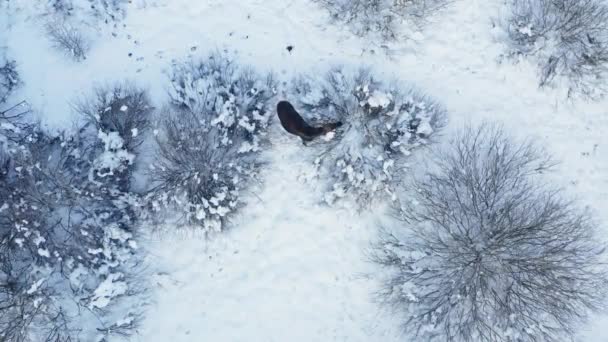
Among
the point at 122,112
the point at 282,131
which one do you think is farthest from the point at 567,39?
the point at 122,112

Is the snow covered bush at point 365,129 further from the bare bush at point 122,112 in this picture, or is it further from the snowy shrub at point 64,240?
the snowy shrub at point 64,240

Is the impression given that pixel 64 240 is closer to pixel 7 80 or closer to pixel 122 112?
pixel 122 112

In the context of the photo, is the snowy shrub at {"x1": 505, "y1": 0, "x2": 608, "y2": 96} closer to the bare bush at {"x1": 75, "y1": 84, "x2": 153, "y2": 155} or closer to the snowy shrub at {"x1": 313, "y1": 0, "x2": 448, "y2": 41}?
the snowy shrub at {"x1": 313, "y1": 0, "x2": 448, "y2": 41}

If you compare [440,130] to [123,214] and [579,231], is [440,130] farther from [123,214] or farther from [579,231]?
[123,214]

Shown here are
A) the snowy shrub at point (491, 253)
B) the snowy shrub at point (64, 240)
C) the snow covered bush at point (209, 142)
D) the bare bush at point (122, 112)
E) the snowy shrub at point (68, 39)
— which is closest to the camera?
the snowy shrub at point (491, 253)

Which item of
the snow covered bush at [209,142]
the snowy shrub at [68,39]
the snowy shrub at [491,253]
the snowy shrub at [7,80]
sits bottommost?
the snowy shrub at [491,253]

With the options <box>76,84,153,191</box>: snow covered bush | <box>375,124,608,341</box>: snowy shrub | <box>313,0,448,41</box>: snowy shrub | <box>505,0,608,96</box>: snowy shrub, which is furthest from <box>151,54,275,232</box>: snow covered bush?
<box>505,0,608,96</box>: snowy shrub

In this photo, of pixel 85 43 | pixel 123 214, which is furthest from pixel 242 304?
pixel 85 43

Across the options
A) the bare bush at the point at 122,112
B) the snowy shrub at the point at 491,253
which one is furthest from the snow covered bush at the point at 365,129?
the bare bush at the point at 122,112
